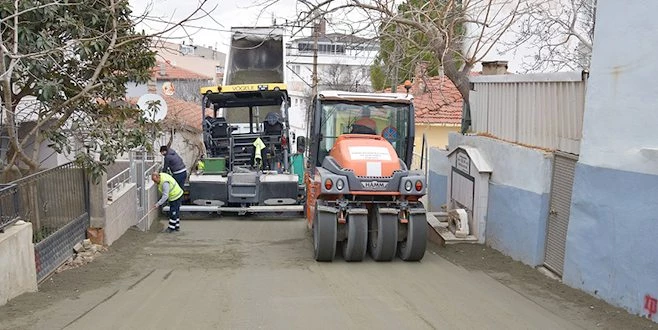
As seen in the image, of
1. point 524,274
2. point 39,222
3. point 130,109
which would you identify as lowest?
point 524,274

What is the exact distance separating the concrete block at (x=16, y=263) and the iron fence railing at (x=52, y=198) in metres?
0.41

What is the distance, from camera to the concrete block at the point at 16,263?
681 cm

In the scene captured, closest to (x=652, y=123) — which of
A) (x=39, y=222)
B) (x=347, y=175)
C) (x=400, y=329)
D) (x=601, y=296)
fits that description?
(x=601, y=296)

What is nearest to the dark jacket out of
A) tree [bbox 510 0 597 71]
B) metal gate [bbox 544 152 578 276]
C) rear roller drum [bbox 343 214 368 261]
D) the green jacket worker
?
the green jacket worker

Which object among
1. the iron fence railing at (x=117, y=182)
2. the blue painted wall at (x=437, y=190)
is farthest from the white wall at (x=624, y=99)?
the iron fence railing at (x=117, y=182)

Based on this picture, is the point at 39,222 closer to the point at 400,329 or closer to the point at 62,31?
the point at 62,31

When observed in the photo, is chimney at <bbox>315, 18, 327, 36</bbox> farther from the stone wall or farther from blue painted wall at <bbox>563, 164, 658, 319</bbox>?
blue painted wall at <bbox>563, 164, 658, 319</bbox>

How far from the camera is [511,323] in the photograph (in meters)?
6.54

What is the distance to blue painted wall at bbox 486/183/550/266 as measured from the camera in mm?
9117

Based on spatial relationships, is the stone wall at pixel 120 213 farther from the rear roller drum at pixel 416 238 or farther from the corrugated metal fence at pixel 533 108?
the corrugated metal fence at pixel 533 108

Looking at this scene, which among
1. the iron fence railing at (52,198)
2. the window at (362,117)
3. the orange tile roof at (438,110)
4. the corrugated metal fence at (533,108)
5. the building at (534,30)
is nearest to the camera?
the iron fence railing at (52,198)

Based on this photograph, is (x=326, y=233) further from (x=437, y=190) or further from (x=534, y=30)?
(x=534, y=30)

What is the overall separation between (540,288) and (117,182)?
7976mm

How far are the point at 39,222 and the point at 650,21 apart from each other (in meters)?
7.88
